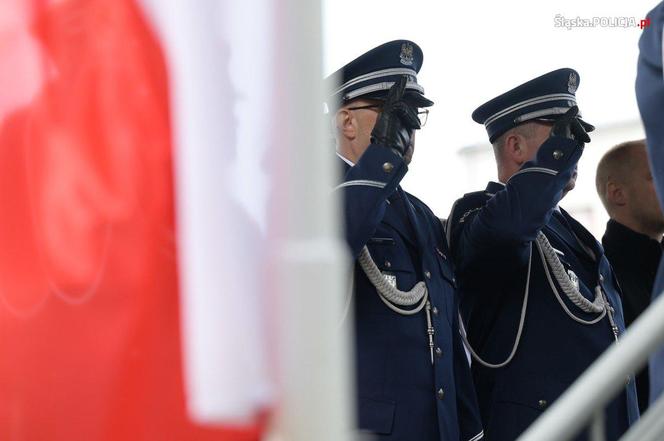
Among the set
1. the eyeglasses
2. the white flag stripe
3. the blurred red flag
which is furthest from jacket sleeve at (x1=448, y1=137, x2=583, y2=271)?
the white flag stripe

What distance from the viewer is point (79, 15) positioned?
192 centimetres

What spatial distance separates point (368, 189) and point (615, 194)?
6.53 ft

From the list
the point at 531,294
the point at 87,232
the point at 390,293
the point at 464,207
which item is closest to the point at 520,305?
the point at 531,294

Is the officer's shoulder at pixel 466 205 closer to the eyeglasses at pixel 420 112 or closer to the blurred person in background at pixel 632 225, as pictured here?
the eyeglasses at pixel 420 112

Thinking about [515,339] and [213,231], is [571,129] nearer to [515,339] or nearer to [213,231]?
[515,339]

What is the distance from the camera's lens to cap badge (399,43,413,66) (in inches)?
145

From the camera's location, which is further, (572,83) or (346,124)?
(572,83)

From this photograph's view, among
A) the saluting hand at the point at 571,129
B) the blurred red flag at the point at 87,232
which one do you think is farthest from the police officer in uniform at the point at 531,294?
the blurred red flag at the point at 87,232

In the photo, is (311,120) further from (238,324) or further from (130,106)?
(130,106)

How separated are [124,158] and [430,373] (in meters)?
1.74

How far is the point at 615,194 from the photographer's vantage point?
4.72m

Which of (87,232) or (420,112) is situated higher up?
(420,112)

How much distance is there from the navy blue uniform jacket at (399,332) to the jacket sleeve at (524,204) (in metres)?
0.21

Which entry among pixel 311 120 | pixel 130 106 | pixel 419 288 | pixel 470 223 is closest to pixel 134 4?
pixel 130 106
